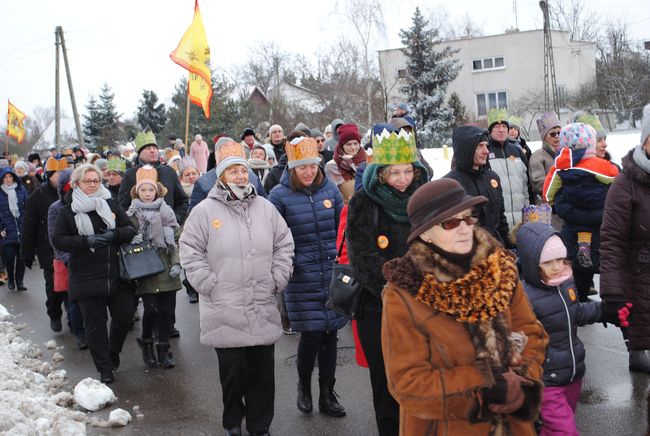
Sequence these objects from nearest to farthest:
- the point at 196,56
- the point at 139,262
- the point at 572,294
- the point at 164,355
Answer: the point at 572,294 < the point at 139,262 < the point at 164,355 < the point at 196,56

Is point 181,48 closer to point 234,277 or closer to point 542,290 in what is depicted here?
point 234,277

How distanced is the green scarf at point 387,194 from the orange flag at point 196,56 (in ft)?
37.1

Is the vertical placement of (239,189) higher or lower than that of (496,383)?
higher

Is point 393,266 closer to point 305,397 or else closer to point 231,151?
point 231,151

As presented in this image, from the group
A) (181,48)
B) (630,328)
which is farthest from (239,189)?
(181,48)

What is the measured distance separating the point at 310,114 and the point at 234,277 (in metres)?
37.9

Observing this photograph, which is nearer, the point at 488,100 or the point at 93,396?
the point at 93,396

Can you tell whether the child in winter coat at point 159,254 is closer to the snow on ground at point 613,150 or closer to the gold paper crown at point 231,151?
the gold paper crown at point 231,151

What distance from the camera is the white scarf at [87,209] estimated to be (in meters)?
7.19

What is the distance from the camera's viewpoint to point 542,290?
455 centimetres

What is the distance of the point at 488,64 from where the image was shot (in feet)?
164

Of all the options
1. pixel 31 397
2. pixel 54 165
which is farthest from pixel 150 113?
pixel 31 397

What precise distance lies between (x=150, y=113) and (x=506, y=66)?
80.1 feet

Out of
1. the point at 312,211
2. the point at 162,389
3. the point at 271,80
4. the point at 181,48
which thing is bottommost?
the point at 162,389
